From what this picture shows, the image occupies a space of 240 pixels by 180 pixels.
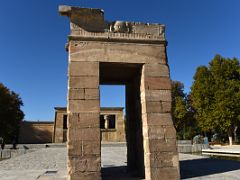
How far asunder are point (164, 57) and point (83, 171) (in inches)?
163

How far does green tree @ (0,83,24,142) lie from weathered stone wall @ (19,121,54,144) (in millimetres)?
1628

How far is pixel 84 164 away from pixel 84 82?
2243 millimetres

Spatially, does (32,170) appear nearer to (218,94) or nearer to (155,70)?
(155,70)

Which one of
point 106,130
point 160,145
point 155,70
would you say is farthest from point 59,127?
point 160,145

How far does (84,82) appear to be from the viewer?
21.4 feet

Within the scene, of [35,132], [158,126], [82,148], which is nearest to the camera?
[82,148]

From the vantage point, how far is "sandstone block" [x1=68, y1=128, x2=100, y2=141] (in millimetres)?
6113

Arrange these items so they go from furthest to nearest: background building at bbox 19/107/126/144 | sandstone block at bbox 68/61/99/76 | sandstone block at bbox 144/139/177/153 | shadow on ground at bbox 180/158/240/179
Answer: background building at bbox 19/107/126/144
shadow on ground at bbox 180/158/240/179
sandstone block at bbox 68/61/99/76
sandstone block at bbox 144/139/177/153

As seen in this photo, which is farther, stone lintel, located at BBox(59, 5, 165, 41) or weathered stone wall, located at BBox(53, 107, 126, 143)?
weathered stone wall, located at BBox(53, 107, 126, 143)

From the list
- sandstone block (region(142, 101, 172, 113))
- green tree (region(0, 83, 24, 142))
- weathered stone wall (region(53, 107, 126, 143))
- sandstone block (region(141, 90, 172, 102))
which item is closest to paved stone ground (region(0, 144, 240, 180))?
sandstone block (region(142, 101, 172, 113))

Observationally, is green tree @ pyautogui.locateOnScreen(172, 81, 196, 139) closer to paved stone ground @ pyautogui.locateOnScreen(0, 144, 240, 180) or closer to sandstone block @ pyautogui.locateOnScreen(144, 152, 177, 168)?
paved stone ground @ pyautogui.locateOnScreen(0, 144, 240, 180)

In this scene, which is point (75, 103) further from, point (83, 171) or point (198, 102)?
point (198, 102)

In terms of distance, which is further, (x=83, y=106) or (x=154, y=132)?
(x=154, y=132)

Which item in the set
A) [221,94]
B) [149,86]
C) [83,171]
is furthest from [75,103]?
[221,94]
